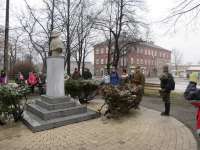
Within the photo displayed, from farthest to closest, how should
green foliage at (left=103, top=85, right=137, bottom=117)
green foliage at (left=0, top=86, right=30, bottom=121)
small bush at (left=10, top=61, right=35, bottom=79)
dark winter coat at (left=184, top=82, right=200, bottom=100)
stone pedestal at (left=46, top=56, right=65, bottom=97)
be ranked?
small bush at (left=10, top=61, right=35, bottom=79), stone pedestal at (left=46, top=56, right=65, bottom=97), green foliage at (left=103, top=85, right=137, bottom=117), green foliage at (left=0, top=86, right=30, bottom=121), dark winter coat at (left=184, top=82, right=200, bottom=100)

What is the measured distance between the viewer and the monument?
574 cm

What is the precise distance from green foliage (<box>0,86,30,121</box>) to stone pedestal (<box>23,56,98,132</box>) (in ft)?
1.23

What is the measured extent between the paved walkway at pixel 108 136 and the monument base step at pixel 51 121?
181 millimetres

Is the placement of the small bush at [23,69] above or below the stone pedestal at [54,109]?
above

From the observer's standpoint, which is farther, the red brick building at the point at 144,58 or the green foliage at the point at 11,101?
the red brick building at the point at 144,58

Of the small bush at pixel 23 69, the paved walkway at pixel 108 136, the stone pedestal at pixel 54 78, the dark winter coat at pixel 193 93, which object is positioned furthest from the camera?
the small bush at pixel 23 69

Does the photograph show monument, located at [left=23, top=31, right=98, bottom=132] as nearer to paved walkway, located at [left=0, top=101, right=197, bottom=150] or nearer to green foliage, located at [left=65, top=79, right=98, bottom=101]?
paved walkway, located at [left=0, top=101, right=197, bottom=150]

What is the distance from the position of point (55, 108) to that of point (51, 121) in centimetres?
62

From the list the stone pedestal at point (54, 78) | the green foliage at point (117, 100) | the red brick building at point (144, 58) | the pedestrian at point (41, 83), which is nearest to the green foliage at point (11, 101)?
the stone pedestal at point (54, 78)

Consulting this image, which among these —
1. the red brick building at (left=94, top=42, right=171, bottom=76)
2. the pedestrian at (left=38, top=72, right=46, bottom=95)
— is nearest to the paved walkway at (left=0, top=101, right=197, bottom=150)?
the pedestrian at (left=38, top=72, right=46, bottom=95)

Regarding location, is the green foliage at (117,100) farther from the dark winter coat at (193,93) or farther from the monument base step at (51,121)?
the dark winter coat at (193,93)

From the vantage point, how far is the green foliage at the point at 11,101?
→ 5.61m

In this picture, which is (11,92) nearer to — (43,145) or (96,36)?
(43,145)

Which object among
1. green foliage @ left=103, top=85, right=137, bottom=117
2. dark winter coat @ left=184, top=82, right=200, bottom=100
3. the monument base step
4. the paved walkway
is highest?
dark winter coat @ left=184, top=82, right=200, bottom=100
